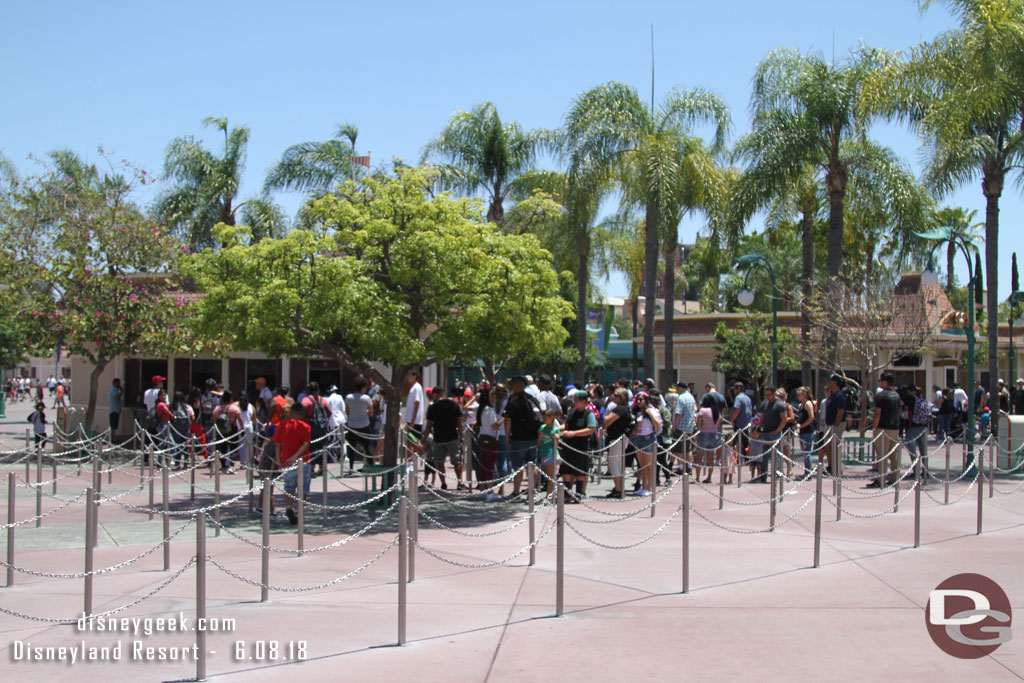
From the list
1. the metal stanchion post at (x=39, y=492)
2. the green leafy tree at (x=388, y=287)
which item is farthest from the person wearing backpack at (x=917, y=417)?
the metal stanchion post at (x=39, y=492)

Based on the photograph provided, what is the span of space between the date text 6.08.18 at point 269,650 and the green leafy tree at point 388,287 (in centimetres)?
588

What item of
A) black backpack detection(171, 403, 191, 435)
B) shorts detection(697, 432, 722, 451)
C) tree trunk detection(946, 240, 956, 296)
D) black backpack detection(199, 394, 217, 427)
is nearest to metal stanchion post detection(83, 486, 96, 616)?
shorts detection(697, 432, 722, 451)

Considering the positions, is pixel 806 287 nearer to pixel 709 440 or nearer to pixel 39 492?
pixel 709 440

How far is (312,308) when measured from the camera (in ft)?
39.9

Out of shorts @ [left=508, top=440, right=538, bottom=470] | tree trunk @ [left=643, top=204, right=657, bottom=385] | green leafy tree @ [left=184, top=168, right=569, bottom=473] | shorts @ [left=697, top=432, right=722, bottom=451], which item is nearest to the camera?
green leafy tree @ [left=184, top=168, right=569, bottom=473]

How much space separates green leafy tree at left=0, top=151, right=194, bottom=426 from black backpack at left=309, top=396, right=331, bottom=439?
490 centimetres

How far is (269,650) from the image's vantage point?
252 inches

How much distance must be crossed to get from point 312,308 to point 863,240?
76.6ft

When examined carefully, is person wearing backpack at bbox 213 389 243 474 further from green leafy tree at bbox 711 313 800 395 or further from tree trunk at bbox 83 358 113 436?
green leafy tree at bbox 711 313 800 395

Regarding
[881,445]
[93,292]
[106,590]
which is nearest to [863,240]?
[881,445]

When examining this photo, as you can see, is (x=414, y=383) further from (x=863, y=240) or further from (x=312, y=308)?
(x=863, y=240)

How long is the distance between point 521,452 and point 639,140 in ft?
44.0

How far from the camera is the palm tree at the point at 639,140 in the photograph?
24.6 meters

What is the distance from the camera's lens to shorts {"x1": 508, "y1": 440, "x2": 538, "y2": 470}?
541 inches
